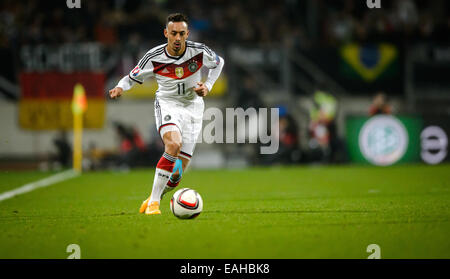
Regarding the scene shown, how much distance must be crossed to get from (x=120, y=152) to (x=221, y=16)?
5877 mm

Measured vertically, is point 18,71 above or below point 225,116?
above

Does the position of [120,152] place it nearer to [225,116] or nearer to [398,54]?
[225,116]

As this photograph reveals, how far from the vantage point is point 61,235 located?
18.4 ft

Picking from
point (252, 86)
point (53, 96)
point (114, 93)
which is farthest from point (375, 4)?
point (53, 96)

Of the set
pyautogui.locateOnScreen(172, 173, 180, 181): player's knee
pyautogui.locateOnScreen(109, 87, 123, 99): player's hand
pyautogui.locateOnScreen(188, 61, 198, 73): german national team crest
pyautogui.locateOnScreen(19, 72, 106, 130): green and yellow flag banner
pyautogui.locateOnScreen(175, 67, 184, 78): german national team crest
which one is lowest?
pyautogui.locateOnScreen(172, 173, 180, 181): player's knee

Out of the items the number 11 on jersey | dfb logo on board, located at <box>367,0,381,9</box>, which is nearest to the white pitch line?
the number 11 on jersey

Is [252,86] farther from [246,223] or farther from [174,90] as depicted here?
[246,223]

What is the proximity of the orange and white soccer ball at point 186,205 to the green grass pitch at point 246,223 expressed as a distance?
0.10 meters

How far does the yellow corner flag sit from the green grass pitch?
5374 millimetres

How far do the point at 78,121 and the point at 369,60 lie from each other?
922cm

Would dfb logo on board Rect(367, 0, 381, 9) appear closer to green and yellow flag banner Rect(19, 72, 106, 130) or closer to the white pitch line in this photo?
the white pitch line

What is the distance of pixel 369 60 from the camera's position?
19.8m

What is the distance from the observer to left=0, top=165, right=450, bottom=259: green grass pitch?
188 inches
